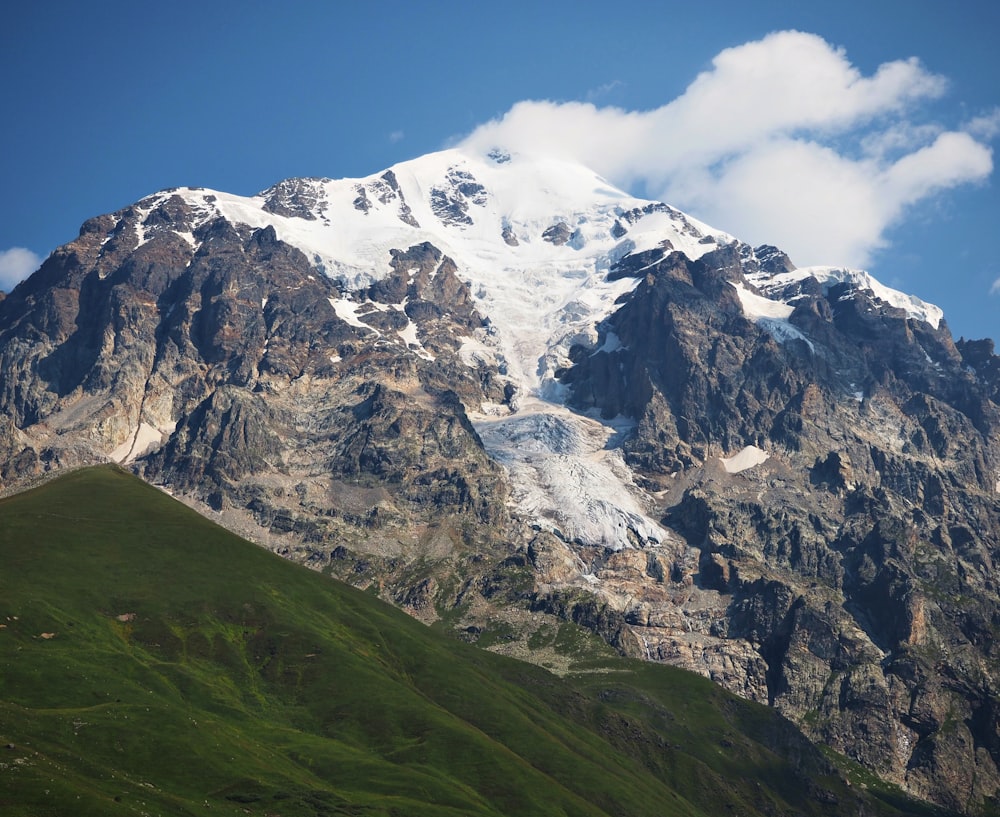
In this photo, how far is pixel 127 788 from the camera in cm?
16938

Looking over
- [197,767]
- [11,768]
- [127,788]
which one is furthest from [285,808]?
[11,768]

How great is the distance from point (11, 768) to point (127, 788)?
22.8 meters

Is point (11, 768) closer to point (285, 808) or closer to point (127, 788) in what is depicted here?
point (127, 788)

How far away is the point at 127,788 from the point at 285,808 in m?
33.3

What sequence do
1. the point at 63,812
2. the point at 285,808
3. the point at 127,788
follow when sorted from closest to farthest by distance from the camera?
the point at 63,812
the point at 127,788
the point at 285,808

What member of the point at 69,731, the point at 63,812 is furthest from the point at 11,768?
the point at 69,731

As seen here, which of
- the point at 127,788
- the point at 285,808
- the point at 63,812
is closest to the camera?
the point at 63,812

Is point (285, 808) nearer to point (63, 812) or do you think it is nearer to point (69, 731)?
point (69, 731)

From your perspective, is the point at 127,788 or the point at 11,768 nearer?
the point at 11,768

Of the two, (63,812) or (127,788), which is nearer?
(63,812)

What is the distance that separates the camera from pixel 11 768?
15062 centimetres

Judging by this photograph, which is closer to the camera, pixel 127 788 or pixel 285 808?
pixel 127 788

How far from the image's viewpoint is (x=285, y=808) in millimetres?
194125

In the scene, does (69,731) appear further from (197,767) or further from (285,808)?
(285,808)
